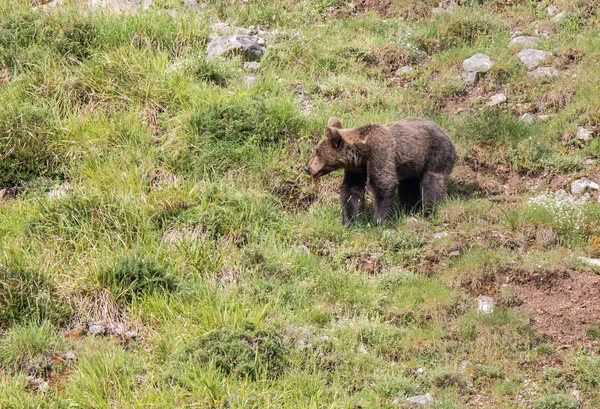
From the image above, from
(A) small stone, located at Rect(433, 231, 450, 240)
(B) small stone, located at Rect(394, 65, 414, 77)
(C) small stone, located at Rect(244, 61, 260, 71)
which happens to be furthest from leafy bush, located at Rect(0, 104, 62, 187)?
(B) small stone, located at Rect(394, 65, 414, 77)

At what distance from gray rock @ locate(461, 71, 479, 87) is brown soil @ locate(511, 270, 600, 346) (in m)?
4.09

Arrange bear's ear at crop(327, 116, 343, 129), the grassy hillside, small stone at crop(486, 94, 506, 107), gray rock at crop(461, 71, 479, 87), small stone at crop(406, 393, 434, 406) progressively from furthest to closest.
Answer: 1. gray rock at crop(461, 71, 479, 87)
2. small stone at crop(486, 94, 506, 107)
3. bear's ear at crop(327, 116, 343, 129)
4. the grassy hillside
5. small stone at crop(406, 393, 434, 406)

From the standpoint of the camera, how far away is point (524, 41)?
11.8m

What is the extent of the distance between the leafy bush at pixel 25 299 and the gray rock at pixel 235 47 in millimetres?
4550

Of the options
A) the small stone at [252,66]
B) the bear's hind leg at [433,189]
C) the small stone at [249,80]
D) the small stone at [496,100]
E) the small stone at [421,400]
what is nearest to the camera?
the small stone at [421,400]

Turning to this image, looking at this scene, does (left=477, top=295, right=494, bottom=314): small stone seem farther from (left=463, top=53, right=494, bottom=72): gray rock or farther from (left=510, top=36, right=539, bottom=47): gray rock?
(left=510, top=36, right=539, bottom=47): gray rock

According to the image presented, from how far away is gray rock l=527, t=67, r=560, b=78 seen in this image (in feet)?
36.6

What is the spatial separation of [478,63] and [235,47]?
323cm

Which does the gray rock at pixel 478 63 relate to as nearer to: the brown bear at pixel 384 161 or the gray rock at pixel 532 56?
the gray rock at pixel 532 56

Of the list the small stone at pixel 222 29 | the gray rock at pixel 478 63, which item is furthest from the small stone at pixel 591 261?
the small stone at pixel 222 29

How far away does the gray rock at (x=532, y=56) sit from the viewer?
1138 centimetres

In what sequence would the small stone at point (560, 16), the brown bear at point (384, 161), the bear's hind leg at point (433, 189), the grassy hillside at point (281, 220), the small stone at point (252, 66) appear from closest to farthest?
the grassy hillside at point (281, 220) < the brown bear at point (384, 161) < the bear's hind leg at point (433, 189) < the small stone at point (252, 66) < the small stone at point (560, 16)

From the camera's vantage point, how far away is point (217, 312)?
7133mm

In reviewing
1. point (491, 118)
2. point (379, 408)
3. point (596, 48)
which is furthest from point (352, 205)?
point (596, 48)
